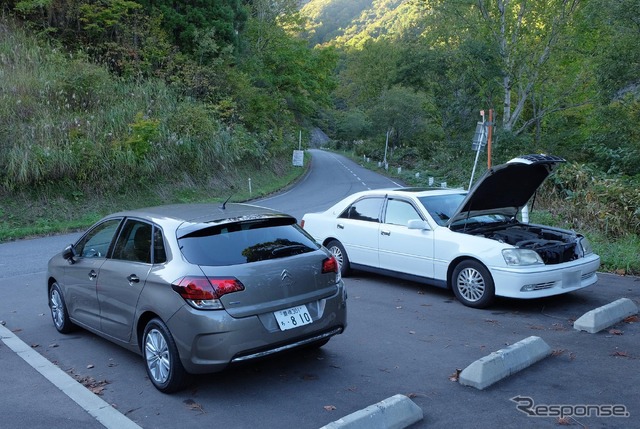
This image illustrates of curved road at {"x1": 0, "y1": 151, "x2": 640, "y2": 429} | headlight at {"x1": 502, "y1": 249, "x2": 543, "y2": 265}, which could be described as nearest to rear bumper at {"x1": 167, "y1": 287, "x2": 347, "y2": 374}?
curved road at {"x1": 0, "y1": 151, "x2": 640, "y2": 429}

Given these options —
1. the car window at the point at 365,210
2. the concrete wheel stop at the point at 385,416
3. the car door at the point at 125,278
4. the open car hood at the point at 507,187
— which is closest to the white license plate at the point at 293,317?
the concrete wheel stop at the point at 385,416

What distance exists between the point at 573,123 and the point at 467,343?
1379 inches

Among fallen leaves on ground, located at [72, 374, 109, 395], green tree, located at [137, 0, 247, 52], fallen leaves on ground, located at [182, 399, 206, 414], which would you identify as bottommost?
fallen leaves on ground, located at [72, 374, 109, 395]

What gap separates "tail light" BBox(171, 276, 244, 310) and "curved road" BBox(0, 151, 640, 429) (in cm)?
83

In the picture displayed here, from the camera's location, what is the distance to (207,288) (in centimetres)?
451

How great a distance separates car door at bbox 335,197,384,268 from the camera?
8742 mm

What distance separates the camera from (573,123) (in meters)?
36.6

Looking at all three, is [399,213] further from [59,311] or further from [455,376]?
[59,311]

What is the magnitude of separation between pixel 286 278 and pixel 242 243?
0.53 meters

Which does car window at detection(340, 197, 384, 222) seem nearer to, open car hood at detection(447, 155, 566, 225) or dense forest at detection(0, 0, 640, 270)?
open car hood at detection(447, 155, 566, 225)

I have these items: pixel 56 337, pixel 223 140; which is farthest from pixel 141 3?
pixel 56 337

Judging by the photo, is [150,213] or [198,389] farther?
[150,213]

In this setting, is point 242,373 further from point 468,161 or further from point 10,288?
point 468,161

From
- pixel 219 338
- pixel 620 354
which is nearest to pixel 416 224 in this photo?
pixel 620 354
